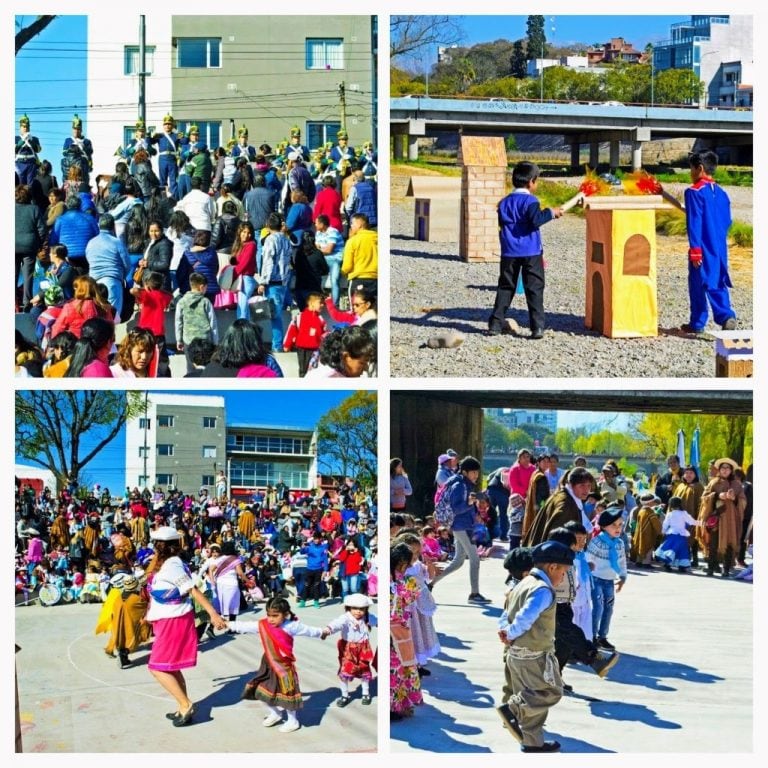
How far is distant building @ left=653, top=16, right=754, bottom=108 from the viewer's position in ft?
25.6

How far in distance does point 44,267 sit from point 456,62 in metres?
2.81

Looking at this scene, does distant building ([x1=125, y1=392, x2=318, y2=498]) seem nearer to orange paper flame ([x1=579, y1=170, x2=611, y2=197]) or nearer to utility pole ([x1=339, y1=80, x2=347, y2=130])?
utility pole ([x1=339, y1=80, x2=347, y2=130])

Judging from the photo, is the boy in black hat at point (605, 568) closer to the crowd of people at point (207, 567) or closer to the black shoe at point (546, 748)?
the black shoe at point (546, 748)

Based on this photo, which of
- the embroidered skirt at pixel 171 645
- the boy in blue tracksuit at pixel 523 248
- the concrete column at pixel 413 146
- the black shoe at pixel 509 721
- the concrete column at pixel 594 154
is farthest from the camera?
the concrete column at pixel 594 154

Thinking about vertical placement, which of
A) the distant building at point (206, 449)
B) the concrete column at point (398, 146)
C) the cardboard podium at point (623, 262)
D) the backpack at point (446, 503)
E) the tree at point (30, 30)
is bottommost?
the backpack at point (446, 503)

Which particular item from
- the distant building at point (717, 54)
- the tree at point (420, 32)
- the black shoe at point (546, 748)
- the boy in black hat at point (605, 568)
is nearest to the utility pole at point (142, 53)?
the tree at point (420, 32)

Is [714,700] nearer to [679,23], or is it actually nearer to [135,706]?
[135,706]

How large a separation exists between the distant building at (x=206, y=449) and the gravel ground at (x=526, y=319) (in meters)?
0.71

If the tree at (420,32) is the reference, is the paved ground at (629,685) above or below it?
below

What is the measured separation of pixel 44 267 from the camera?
8.10 metres

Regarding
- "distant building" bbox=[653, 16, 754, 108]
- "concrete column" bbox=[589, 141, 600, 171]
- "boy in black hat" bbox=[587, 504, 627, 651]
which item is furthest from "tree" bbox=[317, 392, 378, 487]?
"concrete column" bbox=[589, 141, 600, 171]

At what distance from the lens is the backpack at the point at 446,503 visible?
7500mm

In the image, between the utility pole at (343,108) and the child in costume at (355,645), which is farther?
the utility pole at (343,108)
